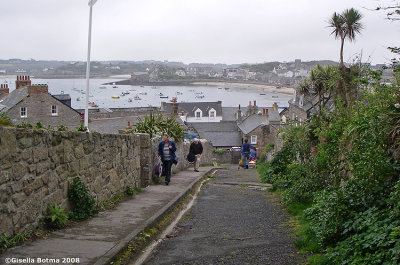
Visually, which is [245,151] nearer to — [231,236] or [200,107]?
[231,236]

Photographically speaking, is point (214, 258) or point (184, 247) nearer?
point (214, 258)

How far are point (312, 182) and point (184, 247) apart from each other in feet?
12.3

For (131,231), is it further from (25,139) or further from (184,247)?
(25,139)

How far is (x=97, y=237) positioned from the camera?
655cm

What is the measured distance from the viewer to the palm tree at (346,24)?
14992 mm

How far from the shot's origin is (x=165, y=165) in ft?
43.7

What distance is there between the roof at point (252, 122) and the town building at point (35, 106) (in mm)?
22083

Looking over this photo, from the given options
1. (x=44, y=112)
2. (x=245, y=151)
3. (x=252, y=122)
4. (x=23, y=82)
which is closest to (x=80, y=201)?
(x=245, y=151)

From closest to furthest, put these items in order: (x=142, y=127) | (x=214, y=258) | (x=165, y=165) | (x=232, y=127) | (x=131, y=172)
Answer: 1. (x=214, y=258)
2. (x=131, y=172)
3. (x=165, y=165)
4. (x=142, y=127)
5. (x=232, y=127)

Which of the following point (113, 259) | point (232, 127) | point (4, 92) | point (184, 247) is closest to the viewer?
point (113, 259)

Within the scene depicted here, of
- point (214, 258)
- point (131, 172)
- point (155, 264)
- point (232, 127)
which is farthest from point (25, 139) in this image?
point (232, 127)

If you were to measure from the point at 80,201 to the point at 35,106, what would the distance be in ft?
114

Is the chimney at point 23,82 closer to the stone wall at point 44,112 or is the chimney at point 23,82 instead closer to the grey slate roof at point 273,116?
the stone wall at point 44,112

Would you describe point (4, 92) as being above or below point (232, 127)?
above
